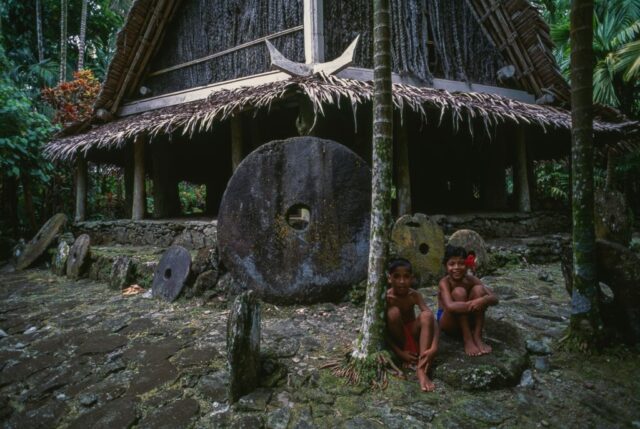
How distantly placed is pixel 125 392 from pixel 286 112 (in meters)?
5.77

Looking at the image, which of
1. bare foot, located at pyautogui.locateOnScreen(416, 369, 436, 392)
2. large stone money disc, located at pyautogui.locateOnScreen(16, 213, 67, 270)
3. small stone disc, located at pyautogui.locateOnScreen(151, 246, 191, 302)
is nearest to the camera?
bare foot, located at pyautogui.locateOnScreen(416, 369, 436, 392)

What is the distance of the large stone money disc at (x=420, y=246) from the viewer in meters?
4.25

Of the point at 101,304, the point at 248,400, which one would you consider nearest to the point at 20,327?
the point at 101,304

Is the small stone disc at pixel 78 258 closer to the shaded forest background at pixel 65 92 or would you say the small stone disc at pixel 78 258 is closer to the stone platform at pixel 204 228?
the stone platform at pixel 204 228

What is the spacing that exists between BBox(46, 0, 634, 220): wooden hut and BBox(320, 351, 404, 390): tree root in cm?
311

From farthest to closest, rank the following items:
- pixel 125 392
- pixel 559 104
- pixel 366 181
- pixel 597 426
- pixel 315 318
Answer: pixel 559 104 < pixel 366 181 < pixel 315 318 < pixel 125 392 < pixel 597 426

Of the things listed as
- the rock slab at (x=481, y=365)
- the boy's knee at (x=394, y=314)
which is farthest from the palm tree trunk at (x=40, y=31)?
the rock slab at (x=481, y=365)

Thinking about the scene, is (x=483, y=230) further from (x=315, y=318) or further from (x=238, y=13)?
(x=238, y=13)

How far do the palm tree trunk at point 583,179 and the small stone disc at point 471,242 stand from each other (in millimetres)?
2026

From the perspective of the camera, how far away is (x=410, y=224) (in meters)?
4.35

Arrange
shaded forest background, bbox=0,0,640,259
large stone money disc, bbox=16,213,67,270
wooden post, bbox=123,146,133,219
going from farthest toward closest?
wooden post, bbox=123,146,133,219, shaded forest background, bbox=0,0,640,259, large stone money disc, bbox=16,213,67,270

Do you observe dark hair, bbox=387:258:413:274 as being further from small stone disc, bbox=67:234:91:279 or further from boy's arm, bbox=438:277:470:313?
small stone disc, bbox=67:234:91:279

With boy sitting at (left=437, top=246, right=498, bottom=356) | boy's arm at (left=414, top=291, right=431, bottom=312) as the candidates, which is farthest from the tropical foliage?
boy's arm at (left=414, top=291, right=431, bottom=312)

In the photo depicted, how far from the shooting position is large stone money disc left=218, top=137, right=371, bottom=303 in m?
3.59
